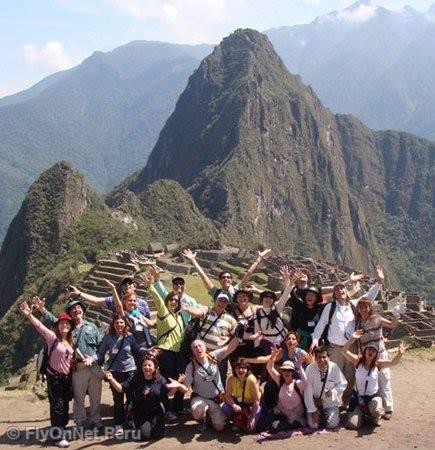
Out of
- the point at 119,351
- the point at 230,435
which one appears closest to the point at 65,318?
the point at 119,351

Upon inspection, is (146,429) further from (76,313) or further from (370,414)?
(370,414)

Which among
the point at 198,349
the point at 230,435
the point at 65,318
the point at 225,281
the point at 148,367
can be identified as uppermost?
the point at 225,281

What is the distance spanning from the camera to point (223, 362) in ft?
31.3

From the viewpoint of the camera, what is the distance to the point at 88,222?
65.0 m

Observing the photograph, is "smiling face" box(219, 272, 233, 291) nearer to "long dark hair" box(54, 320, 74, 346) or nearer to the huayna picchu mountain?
"long dark hair" box(54, 320, 74, 346)

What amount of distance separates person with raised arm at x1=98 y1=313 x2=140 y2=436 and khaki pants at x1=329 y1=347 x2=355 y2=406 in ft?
10.1

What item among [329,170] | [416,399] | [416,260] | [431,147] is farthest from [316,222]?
[416,399]

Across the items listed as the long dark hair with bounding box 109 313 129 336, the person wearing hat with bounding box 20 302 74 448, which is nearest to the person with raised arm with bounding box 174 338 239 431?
the long dark hair with bounding box 109 313 129 336

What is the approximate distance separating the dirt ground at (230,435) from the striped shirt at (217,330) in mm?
1283

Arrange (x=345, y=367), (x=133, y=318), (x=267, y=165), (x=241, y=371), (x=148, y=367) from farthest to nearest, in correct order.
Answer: (x=267, y=165) → (x=345, y=367) → (x=133, y=318) → (x=241, y=371) → (x=148, y=367)

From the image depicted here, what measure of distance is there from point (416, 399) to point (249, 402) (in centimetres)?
412

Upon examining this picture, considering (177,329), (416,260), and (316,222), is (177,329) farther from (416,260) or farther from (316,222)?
(416,260)

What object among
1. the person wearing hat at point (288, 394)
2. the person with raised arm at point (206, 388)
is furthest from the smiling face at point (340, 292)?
the person with raised arm at point (206, 388)

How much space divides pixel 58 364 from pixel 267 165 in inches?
4590
